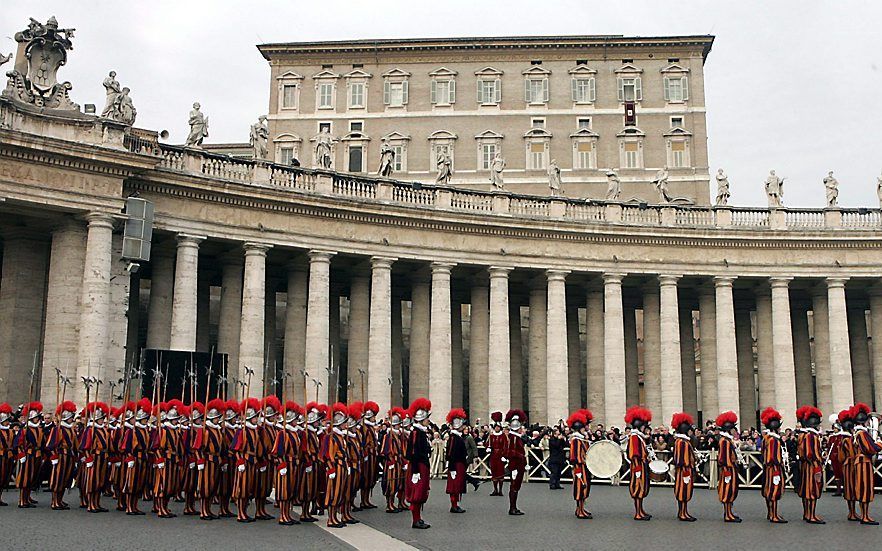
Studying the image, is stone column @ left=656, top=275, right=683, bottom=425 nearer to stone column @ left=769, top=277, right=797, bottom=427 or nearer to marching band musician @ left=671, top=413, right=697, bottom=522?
stone column @ left=769, top=277, right=797, bottom=427

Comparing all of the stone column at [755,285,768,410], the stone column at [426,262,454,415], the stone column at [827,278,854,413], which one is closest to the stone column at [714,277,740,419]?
the stone column at [755,285,768,410]

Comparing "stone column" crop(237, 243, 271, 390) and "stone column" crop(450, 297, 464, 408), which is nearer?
"stone column" crop(237, 243, 271, 390)

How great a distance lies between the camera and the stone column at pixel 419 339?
42.4 metres

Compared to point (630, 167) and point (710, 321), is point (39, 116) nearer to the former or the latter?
point (710, 321)

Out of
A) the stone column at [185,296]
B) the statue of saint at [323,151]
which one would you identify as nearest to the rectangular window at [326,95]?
the statue of saint at [323,151]

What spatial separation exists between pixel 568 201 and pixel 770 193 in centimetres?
1088

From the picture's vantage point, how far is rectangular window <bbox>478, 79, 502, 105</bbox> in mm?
75750

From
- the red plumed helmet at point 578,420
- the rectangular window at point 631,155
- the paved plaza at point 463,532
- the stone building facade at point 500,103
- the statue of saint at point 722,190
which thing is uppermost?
the stone building facade at point 500,103

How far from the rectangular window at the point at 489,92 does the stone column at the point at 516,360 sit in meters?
30.3

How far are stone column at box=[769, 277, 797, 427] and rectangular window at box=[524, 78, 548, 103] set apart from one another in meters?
34.7

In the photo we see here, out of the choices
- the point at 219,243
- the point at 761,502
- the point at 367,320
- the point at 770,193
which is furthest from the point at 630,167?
the point at 761,502

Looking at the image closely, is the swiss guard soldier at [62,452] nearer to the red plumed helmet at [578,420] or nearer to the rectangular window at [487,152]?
the red plumed helmet at [578,420]

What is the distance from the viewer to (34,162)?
31.7 metres

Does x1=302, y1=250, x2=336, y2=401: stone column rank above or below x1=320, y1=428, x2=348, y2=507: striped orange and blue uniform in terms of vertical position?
above
